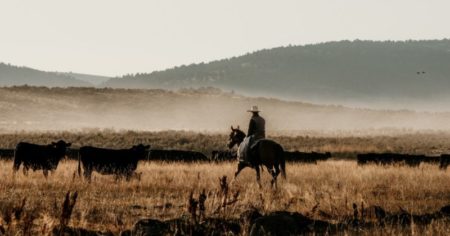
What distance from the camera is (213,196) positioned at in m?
12.2

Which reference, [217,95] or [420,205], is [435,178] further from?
[217,95]

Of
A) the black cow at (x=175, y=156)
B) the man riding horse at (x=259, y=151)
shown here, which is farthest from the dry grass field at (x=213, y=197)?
the black cow at (x=175, y=156)

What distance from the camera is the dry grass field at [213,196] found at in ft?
33.4

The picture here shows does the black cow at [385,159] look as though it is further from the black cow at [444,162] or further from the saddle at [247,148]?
the saddle at [247,148]

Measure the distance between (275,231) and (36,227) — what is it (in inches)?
131

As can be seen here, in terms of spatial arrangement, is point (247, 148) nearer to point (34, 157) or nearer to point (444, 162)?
point (34, 157)

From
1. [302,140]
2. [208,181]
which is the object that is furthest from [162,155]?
[302,140]

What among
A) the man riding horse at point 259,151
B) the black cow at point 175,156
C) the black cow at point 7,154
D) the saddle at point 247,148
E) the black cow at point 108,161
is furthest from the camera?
the black cow at point 175,156

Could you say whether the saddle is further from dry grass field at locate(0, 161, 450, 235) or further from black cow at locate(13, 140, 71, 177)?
black cow at locate(13, 140, 71, 177)

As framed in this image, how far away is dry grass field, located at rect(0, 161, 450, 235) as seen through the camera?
33.4 feet

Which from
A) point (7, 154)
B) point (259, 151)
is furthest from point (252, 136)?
point (7, 154)

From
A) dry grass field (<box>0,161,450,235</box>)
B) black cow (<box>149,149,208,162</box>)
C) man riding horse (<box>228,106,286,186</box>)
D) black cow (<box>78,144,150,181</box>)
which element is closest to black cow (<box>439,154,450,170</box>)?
dry grass field (<box>0,161,450,235</box>)

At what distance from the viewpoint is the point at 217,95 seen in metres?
131

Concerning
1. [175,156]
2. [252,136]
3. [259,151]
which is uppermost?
[252,136]
